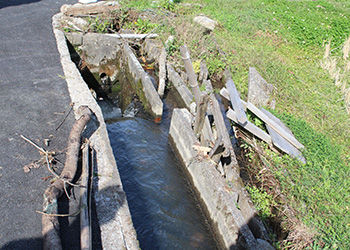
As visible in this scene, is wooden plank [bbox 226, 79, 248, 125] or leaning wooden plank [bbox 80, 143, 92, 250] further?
wooden plank [bbox 226, 79, 248, 125]

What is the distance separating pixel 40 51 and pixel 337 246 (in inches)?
336

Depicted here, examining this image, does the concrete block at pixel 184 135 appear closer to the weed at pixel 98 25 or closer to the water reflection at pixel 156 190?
the water reflection at pixel 156 190


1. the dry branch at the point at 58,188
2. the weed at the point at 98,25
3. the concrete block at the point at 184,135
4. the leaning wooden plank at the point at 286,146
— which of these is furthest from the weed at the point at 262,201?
the weed at the point at 98,25

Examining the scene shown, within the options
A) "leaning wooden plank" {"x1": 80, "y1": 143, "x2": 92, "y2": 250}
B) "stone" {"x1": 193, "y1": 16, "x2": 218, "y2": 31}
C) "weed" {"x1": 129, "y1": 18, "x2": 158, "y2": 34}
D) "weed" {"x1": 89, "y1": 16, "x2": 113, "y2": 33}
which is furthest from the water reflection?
"stone" {"x1": 193, "y1": 16, "x2": 218, "y2": 31}

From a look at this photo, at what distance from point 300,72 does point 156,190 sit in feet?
24.8

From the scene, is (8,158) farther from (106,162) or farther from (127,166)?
(127,166)

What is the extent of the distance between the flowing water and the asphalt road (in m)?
2.02

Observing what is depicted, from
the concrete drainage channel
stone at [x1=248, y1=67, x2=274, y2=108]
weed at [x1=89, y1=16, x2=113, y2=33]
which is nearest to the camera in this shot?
the concrete drainage channel

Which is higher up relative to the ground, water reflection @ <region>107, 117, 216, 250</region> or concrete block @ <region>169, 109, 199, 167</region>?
concrete block @ <region>169, 109, 199, 167</region>

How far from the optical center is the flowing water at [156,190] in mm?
5297

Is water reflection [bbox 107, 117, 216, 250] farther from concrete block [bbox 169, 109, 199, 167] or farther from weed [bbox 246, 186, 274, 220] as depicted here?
weed [bbox 246, 186, 274, 220]

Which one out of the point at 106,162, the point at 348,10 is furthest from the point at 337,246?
the point at 348,10

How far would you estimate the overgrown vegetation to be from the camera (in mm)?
4922

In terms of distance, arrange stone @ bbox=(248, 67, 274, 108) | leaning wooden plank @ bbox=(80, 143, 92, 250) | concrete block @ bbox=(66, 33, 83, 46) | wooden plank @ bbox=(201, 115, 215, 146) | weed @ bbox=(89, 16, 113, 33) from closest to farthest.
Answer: leaning wooden plank @ bbox=(80, 143, 92, 250) → wooden plank @ bbox=(201, 115, 215, 146) → stone @ bbox=(248, 67, 274, 108) → concrete block @ bbox=(66, 33, 83, 46) → weed @ bbox=(89, 16, 113, 33)
